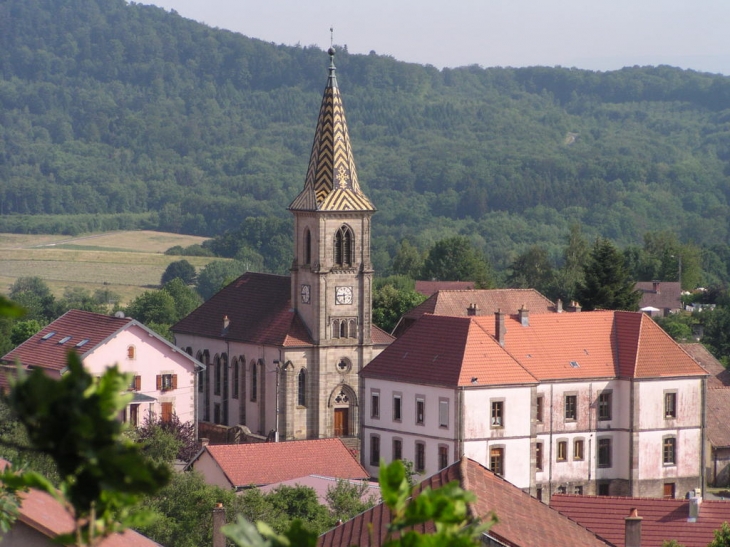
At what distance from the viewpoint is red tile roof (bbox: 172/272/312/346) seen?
71188 mm

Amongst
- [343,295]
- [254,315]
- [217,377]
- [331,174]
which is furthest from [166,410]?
[331,174]

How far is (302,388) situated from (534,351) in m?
12.3

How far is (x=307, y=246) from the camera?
71438mm

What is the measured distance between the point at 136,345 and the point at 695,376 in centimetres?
2051

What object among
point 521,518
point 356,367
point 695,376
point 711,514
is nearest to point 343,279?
point 356,367

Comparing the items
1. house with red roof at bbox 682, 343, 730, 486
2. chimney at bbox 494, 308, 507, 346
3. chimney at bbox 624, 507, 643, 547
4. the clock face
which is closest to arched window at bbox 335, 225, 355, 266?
the clock face

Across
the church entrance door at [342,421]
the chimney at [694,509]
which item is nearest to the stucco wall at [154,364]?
the church entrance door at [342,421]

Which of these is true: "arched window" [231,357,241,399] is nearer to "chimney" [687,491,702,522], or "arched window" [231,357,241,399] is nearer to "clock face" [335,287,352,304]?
"clock face" [335,287,352,304]

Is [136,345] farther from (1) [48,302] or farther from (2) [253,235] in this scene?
(2) [253,235]

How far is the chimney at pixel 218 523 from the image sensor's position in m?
33.6

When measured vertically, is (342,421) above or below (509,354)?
below

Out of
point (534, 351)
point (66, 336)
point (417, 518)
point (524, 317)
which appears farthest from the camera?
point (66, 336)

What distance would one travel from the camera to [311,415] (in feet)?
230

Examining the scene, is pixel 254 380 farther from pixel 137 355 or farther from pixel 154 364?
pixel 137 355
